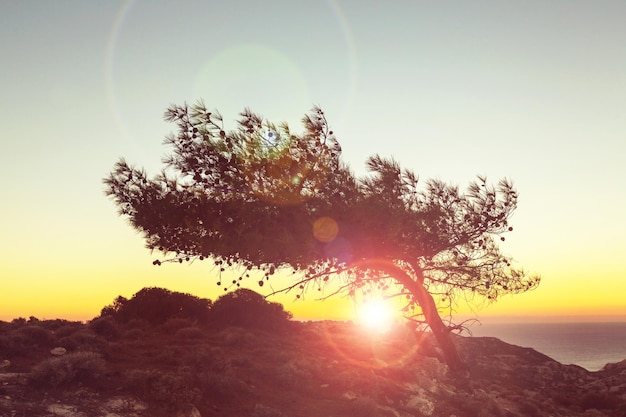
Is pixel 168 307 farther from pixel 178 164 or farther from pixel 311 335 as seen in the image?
pixel 178 164

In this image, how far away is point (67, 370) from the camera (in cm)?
1443

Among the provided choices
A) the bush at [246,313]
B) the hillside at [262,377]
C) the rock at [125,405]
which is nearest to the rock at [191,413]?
the hillside at [262,377]

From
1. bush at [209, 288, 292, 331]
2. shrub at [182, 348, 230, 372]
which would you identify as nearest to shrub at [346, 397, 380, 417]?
shrub at [182, 348, 230, 372]

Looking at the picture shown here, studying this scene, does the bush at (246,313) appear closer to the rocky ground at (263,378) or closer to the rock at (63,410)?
the rocky ground at (263,378)

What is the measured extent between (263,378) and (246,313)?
1248cm

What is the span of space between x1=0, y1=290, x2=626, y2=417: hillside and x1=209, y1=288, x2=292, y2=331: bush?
17.3 inches

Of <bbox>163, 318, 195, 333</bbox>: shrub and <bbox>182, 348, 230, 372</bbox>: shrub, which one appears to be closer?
<bbox>182, 348, 230, 372</bbox>: shrub

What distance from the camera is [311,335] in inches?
1281

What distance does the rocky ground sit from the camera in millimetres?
14180

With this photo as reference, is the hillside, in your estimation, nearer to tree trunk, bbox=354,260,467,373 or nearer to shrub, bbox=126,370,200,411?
shrub, bbox=126,370,200,411

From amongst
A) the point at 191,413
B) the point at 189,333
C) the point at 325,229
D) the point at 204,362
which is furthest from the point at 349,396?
the point at 189,333

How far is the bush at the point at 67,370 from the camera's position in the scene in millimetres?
14023

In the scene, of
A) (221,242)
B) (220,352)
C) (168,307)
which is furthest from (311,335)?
(221,242)

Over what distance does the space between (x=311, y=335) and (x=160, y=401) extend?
19.0 m
